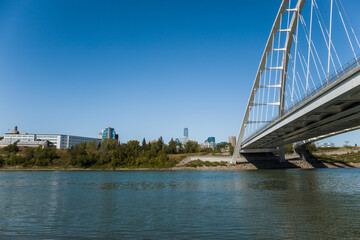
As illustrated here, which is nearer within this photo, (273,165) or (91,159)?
(273,165)

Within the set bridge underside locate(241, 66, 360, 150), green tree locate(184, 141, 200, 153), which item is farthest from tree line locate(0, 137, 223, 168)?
bridge underside locate(241, 66, 360, 150)

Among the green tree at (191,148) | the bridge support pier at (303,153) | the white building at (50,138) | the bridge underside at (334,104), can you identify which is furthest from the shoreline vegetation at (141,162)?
the white building at (50,138)

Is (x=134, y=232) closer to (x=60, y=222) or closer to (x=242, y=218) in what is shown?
(x=60, y=222)

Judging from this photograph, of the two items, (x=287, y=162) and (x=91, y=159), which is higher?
(x=91, y=159)

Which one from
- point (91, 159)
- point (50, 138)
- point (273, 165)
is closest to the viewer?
point (273, 165)

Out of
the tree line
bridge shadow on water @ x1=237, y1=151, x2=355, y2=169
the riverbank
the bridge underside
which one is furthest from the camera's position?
the tree line

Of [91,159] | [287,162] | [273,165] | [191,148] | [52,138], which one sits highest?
[52,138]

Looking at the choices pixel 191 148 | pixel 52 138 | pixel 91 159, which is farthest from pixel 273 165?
pixel 52 138

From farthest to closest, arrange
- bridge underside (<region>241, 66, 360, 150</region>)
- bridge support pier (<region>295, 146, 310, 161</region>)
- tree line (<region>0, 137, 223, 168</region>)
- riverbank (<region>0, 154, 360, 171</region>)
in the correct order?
tree line (<region>0, 137, 223, 168</region>) < bridge support pier (<region>295, 146, 310, 161</region>) < riverbank (<region>0, 154, 360, 171</region>) < bridge underside (<region>241, 66, 360, 150</region>)

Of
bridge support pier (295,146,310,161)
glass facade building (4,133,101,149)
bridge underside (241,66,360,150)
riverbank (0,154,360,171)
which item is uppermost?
glass facade building (4,133,101,149)

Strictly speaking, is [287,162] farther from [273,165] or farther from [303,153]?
[303,153]

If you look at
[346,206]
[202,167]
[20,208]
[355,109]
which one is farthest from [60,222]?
[202,167]

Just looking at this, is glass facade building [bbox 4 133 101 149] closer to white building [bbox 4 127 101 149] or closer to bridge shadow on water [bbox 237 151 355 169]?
white building [bbox 4 127 101 149]

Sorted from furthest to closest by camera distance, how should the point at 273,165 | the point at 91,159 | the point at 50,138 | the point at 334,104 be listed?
the point at 50,138, the point at 91,159, the point at 273,165, the point at 334,104
